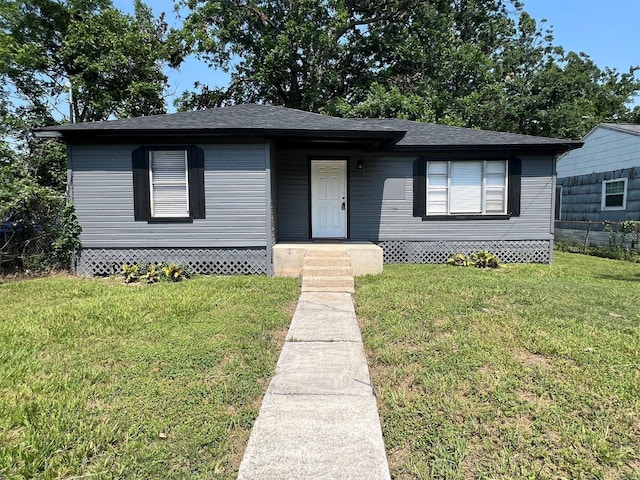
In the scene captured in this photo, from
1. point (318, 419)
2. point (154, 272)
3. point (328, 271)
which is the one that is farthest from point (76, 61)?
point (318, 419)

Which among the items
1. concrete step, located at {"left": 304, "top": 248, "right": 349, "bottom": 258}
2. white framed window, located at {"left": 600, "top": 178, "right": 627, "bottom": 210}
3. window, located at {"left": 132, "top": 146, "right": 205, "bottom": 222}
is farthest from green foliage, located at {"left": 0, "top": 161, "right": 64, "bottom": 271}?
white framed window, located at {"left": 600, "top": 178, "right": 627, "bottom": 210}

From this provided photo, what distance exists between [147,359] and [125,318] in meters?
1.42

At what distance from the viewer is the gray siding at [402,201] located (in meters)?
9.30

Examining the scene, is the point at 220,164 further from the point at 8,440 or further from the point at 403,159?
the point at 8,440

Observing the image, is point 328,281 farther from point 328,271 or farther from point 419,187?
point 419,187

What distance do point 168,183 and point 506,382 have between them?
23.1 feet

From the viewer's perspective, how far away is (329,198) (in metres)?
9.55

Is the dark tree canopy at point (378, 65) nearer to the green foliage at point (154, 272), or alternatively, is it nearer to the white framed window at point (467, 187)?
the white framed window at point (467, 187)

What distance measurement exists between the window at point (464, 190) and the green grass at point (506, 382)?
12.8ft

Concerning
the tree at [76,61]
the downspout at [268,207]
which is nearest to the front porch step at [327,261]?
the downspout at [268,207]

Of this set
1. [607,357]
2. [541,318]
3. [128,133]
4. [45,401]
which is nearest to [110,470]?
[45,401]

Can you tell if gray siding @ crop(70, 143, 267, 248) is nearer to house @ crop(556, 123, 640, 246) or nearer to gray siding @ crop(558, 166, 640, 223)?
house @ crop(556, 123, 640, 246)

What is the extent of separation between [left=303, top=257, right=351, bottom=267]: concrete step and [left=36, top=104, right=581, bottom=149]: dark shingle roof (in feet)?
8.09

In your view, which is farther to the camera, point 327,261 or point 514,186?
point 514,186
